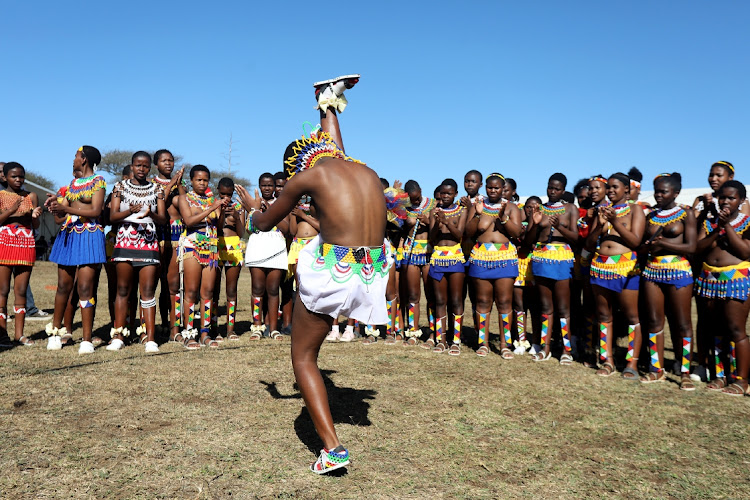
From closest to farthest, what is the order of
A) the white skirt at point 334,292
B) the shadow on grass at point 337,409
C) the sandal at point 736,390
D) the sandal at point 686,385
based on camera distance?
1. the white skirt at point 334,292
2. the shadow on grass at point 337,409
3. the sandal at point 736,390
4. the sandal at point 686,385

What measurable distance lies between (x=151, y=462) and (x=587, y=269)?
6.06 metres

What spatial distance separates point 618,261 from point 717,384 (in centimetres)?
173

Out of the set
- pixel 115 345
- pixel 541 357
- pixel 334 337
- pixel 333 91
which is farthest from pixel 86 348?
pixel 541 357

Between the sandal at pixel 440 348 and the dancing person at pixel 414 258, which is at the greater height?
the dancing person at pixel 414 258

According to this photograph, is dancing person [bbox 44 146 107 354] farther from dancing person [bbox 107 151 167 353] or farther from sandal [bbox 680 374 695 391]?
sandal [bbox 680 374 695 391]

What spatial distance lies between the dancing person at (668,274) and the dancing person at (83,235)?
267 inches

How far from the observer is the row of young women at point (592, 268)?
19.8 feet

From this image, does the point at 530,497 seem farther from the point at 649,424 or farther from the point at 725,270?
the point at 725,270

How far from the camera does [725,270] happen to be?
19.4 feet

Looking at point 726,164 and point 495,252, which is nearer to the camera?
point 726,164

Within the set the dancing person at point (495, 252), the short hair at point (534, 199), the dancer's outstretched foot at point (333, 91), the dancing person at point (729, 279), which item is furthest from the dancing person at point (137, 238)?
the dancing person at point (729, 279)

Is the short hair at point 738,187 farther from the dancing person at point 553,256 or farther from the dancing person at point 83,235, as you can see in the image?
the dancing person at point 83,235

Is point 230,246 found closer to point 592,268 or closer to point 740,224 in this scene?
point 592,268

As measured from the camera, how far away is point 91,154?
707 centimetres
